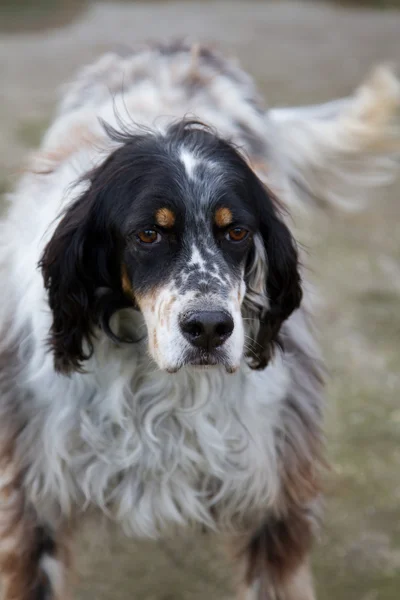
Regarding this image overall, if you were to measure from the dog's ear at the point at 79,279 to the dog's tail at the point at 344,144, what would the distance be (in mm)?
1604

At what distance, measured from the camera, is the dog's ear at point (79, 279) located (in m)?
2.63

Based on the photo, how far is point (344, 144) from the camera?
440cm

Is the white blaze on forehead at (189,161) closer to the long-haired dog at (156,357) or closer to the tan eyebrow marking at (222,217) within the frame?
the long-haired dog at (156,357)

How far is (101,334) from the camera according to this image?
2775 millimetres

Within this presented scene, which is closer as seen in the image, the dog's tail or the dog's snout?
the dog's snout

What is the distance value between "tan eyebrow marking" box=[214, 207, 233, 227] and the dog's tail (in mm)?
1649

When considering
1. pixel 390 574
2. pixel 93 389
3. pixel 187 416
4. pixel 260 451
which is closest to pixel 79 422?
pixel 93 389

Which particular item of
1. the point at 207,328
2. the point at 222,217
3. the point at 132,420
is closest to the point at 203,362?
the point at 207,328

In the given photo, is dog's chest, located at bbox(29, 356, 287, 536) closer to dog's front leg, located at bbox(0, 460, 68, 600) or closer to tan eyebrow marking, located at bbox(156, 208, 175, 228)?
dog's front leg, located at bbox(0, 460, 68, 600)

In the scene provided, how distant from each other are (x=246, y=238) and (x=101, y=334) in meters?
0.48

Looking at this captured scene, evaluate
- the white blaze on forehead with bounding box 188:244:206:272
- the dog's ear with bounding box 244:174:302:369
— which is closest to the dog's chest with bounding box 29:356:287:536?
the dog's ear with bounding box 244:174:302:369

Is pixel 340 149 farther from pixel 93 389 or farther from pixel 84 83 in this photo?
pixel 93 389

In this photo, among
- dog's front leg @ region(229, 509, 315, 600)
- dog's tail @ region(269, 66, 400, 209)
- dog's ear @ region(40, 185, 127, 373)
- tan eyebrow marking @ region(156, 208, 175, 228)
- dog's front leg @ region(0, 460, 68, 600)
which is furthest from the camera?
dog's tail @ region(269, 66, 400, 209)

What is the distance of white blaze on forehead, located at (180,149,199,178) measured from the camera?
258 centimetres
